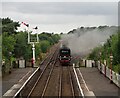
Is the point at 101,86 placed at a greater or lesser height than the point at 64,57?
lesser

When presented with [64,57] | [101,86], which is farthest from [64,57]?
[101,86]

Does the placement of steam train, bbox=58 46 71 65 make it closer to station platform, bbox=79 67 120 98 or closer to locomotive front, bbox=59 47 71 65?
locomotive front, bbox=59 47 71 65

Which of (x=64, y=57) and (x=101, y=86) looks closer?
(x=101, y=86)

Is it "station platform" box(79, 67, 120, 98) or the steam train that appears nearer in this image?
"station platform" box(79, 67, 120, 98)

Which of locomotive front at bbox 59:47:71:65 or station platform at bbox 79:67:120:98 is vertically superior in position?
locomotive front at bbox 59:47:71:65

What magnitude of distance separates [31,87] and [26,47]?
2734cm

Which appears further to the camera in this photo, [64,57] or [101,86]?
[64,57]

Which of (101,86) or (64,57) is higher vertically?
(64,57)

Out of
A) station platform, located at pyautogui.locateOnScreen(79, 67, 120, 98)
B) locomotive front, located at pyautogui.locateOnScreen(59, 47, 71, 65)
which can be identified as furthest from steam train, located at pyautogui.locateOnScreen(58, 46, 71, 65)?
station platform, located at pyautogui.locateOnScreen(79, 67, 120, 98)

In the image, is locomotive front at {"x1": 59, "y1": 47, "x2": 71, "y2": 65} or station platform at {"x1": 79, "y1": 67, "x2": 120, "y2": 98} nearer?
station platform at {"x1": 79, "y1": 67, "x2": 120, "y2": 98}

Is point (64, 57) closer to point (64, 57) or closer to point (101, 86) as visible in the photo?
point (64, 57)

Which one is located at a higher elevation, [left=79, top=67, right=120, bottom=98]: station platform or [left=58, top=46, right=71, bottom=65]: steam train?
[left=58, top=46, right=71, bottom=65]: steam train

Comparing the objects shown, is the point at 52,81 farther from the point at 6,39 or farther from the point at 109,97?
the point at 6,39

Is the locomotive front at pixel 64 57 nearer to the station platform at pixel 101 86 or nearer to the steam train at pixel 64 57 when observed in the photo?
the steam train at pixel 64 57
